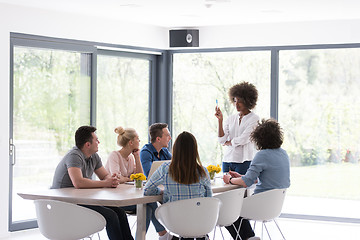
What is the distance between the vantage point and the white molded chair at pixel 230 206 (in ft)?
16.3

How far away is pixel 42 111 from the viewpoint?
7621 mm

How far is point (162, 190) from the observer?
484cm

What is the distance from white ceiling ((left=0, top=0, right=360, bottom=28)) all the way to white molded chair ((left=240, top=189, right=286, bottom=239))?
2.34 m

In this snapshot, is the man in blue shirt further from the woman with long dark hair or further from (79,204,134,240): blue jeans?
the woman with long dark hair

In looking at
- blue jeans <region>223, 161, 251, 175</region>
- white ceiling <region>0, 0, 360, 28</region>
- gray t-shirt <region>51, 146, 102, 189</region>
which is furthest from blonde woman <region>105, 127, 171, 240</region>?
white ceiling <region>0, 0, 360, 28</region>

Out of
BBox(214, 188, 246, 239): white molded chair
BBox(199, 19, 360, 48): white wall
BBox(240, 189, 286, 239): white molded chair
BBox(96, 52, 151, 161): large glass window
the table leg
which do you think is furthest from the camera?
BBox(96, 52, 151, 161): large glass window

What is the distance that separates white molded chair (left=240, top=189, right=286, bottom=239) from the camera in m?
5.20

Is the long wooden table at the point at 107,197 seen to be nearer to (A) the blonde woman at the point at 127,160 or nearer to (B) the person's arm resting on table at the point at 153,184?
(B) the person's arm resting on table at the point at 153,184

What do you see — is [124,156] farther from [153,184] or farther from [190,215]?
[190,215]

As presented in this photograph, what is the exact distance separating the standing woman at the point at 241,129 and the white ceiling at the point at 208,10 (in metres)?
1.07

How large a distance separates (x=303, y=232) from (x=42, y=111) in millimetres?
3453

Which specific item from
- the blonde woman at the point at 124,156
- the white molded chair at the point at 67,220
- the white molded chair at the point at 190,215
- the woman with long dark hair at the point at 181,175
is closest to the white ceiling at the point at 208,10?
the blonde woman at the point at 124,156

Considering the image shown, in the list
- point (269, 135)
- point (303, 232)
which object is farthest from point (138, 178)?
point (303, 232)

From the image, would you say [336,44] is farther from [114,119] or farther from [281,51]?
[114,119]
